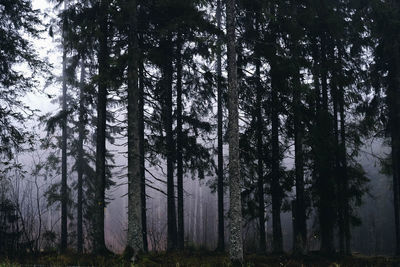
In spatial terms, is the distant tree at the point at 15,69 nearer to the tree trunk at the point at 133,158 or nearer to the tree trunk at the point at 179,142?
the tree trunk at the point at 133,158

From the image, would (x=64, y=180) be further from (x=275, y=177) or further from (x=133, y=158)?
(x=275, y=177)

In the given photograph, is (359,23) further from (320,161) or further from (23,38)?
(23,38)

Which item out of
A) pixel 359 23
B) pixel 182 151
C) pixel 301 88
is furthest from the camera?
pixel 182 151

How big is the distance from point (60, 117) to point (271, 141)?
28.0 feet

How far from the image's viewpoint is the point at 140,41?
13.7 m

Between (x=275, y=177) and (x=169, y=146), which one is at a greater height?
(x=169, y=146)

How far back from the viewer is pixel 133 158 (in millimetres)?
11234

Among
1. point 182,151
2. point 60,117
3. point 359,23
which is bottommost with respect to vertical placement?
point 182,151

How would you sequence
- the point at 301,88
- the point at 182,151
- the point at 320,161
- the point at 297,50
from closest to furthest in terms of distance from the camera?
the point at 301,88 < the point at 320,161 < the point at 297,50 < the point at 182,151

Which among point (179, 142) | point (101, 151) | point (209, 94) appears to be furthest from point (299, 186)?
point (101, 151)

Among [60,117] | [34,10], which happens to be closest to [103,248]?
[60,117]

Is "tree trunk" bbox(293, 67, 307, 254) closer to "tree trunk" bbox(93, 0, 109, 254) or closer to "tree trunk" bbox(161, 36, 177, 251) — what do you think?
"tree trunk" bbox(161, 36, 177, 251)

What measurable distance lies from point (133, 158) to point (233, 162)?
3.07 meters

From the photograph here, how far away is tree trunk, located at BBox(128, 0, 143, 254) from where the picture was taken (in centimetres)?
1102
